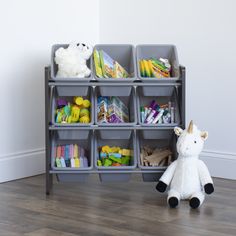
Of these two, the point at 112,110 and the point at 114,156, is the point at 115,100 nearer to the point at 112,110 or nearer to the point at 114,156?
the point at 112,110

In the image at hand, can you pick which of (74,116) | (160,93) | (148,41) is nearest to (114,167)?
(74,116)

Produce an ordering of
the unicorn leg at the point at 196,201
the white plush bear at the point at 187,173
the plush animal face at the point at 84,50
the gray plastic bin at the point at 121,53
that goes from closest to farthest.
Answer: the unicorn leg at the point at 196,201, the white plush bear at the point at 187,173, the plush animal face at the point at 84,50, the gray plastic bin at the point at 121,53

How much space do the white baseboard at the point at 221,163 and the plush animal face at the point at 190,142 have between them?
492 millimetres

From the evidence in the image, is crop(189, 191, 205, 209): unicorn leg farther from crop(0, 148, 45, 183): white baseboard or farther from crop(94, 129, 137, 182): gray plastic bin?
crop(0, 148, 45, 183): white baseboard

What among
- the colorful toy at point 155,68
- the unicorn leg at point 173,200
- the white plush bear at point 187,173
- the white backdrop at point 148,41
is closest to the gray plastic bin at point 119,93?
the colorful toy at point 155,68

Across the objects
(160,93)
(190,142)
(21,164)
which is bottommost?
(21,164)

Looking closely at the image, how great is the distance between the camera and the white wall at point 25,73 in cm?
305

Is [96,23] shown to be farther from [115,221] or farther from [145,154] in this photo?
[115,221]

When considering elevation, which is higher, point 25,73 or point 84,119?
point 25,73

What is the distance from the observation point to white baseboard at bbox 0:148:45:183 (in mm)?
3061

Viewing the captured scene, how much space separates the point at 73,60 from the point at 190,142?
2.25ft

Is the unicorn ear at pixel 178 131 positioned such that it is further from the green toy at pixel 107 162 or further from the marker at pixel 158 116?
the green toy at pixel 107 162

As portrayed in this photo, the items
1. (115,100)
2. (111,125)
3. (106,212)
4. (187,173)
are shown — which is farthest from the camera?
(115,100)

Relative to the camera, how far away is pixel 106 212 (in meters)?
2.44
